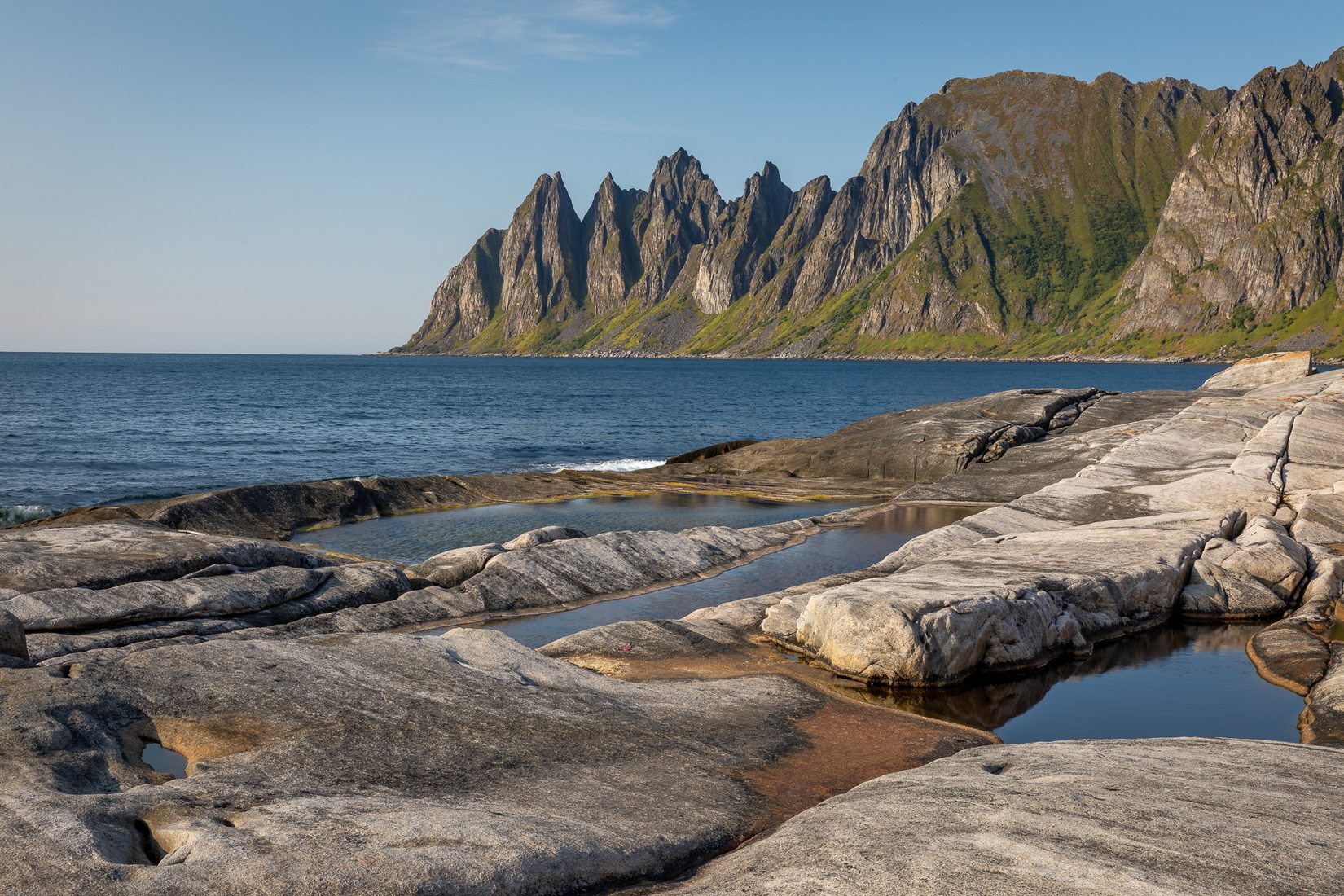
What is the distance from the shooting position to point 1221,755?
53.0 ft

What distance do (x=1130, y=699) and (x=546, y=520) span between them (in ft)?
104

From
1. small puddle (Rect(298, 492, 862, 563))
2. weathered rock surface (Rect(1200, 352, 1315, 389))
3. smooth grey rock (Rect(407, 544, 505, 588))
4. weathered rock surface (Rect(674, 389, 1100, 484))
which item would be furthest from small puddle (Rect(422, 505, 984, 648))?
weathered rock surface (Rect(1200, 352, 1315, 389))

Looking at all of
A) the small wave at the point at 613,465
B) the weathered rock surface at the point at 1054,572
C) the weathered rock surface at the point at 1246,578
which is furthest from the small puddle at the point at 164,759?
the small wave at the point at 613,465

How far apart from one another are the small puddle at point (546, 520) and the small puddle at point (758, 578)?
6.40m

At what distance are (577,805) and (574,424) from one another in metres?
107

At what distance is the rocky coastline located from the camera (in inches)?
451

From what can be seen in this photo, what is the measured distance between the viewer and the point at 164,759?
15.3 meters

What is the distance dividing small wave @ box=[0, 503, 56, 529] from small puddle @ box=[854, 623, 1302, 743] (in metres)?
46.9

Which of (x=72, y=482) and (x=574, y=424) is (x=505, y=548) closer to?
(x=72, y=482)

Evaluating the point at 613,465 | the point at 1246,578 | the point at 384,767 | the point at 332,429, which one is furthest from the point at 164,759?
the point at 332,429

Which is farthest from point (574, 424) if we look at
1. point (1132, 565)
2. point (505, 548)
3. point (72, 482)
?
point (1132, 565)

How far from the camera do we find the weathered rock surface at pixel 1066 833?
1093cm

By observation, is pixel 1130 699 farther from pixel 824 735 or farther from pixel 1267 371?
pixel 1267 371

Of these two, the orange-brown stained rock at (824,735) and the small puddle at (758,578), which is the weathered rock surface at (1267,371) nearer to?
the small puddle at (758,578)
